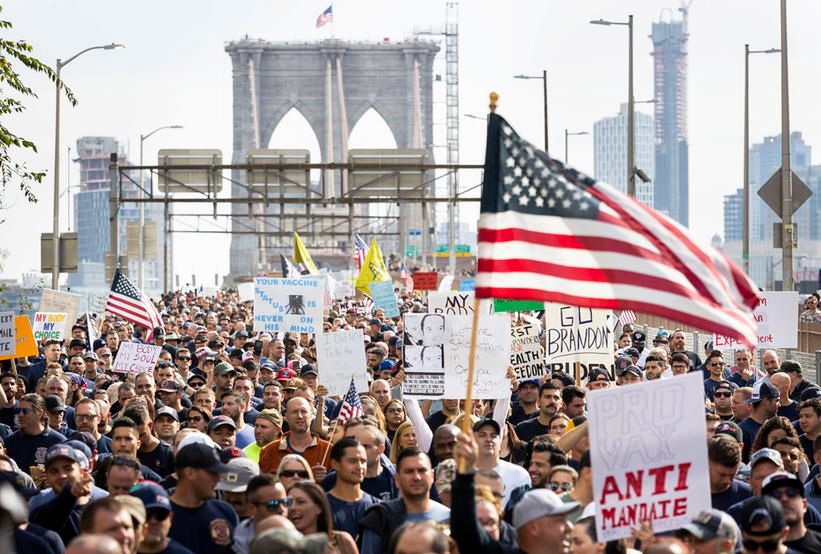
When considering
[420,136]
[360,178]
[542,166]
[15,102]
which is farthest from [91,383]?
[420,136]

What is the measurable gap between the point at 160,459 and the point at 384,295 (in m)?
18.7

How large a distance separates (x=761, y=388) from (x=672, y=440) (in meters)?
6.19

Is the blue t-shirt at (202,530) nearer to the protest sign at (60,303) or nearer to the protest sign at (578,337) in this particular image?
the protest sign at (578,337)

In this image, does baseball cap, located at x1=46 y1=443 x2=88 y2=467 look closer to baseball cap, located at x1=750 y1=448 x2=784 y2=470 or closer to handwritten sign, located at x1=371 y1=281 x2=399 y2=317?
baseball cap, located at x1=750 y1=448 x2=784 y2=470

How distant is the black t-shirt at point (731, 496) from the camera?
974 centimetres

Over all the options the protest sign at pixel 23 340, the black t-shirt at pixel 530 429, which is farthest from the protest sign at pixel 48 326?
the black t-shirt at pixel 530 429

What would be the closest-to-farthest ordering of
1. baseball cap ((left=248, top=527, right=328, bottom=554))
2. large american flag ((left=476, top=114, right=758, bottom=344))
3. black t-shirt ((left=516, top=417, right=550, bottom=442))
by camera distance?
1. baseball cap ((left=248, top=527, right=328, bottom=554))
2. large american flag ((left=476, top=114, right=758, bottom=344))
3. black t-shirt ((left=516, top=417, right=550, bottom=442))

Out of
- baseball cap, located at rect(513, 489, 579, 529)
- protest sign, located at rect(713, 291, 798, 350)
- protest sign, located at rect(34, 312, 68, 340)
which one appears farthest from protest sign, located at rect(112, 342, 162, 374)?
baseball cap, located at rect(513, 489, 579, 529)

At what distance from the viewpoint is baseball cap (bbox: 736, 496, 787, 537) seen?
7.78 m

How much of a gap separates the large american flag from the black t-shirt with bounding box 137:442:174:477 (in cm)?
415

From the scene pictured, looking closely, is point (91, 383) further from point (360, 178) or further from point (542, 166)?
point (360, 178)

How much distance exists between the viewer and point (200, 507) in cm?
878

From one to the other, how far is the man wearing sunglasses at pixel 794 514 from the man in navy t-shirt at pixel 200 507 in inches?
104

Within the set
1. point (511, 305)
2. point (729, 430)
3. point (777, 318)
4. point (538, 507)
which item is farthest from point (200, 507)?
point (777, 318)
